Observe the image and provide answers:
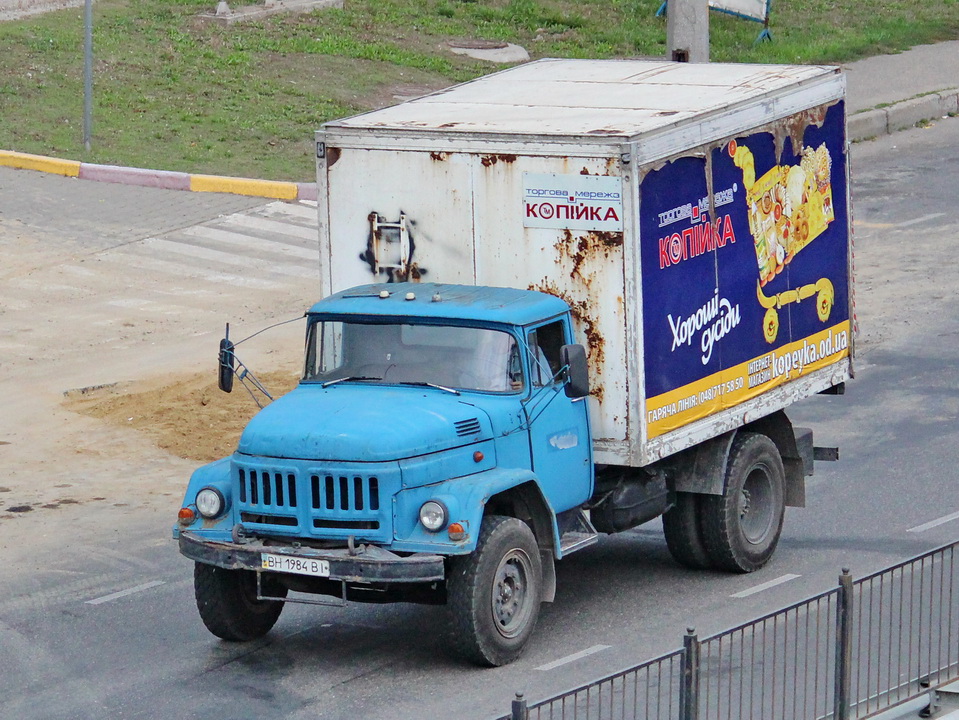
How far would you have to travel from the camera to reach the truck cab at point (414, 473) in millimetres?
9812

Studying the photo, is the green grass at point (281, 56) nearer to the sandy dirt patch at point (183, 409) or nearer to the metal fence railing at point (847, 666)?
the sandy dirt patch at point (183, 409)

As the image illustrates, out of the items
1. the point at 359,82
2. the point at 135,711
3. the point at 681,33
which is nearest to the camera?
the point at 135,711

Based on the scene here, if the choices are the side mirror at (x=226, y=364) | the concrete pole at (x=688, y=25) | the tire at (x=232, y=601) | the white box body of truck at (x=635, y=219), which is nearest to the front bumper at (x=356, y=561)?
the tire at (x=232, y=601)

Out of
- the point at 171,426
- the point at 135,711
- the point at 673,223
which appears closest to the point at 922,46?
the point at 171,426

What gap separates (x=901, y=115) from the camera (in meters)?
27.9

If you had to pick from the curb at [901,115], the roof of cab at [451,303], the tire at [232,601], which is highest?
the curb at [901,115]

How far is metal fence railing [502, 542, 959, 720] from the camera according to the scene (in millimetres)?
8820

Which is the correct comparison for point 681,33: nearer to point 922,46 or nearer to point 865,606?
point 865,606

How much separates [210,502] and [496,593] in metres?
1.72

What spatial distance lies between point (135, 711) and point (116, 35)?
1966 centimetres

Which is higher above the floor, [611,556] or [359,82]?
[359,82]

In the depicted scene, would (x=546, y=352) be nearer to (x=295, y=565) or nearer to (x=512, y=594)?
(x=512, y=594)

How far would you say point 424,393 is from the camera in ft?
34.0

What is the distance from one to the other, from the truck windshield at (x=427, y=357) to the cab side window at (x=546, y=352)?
135 mm
